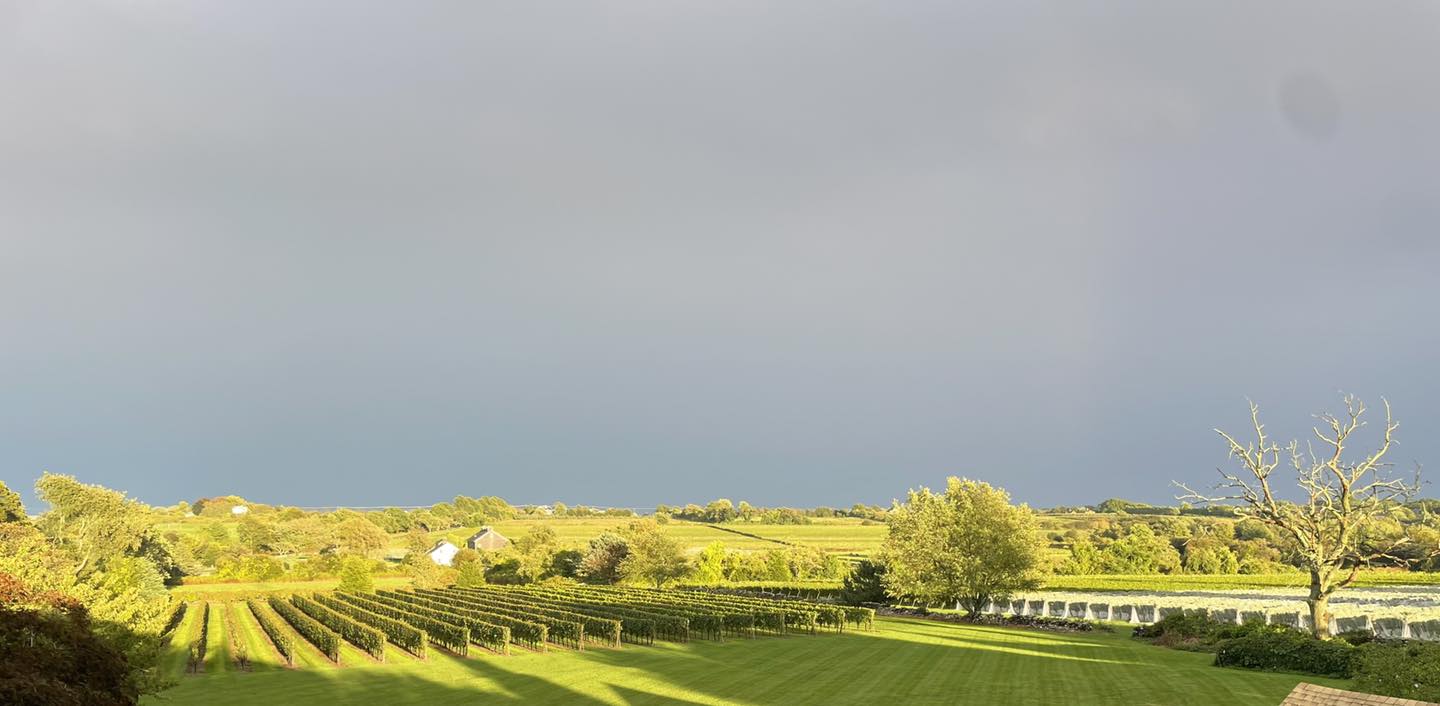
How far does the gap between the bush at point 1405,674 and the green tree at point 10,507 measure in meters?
84.1

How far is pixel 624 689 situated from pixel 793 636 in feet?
77.1

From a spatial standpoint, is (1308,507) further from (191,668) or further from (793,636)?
(191,668)

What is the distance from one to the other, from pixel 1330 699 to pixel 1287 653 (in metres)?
23.6

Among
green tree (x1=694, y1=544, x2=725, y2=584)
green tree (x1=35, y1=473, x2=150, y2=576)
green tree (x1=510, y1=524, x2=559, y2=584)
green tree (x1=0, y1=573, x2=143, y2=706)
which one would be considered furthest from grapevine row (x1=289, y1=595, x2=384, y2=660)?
green tree (x1=694, y1=544, x2=725, y2=584)

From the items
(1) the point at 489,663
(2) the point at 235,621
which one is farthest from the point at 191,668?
(2) the point at 235,621

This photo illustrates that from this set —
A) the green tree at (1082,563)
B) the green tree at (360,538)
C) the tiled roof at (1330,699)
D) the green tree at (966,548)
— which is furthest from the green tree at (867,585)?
the green tree at (360,538)

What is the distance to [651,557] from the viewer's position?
101938 millimetres

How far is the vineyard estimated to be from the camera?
39.7 m

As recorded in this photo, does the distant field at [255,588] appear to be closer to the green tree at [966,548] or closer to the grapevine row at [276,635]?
the grapevine row at [276,635]

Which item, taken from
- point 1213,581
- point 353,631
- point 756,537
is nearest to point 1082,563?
point 1213,581

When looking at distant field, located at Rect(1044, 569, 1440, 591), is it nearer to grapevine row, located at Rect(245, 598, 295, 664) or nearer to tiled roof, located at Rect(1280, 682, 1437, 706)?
grapevine row, located at Rect(245, 598, 295, 664)

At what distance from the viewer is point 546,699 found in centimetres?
2653

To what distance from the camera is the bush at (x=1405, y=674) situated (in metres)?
19.5

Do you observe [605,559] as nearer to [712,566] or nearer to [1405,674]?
[712,566]
